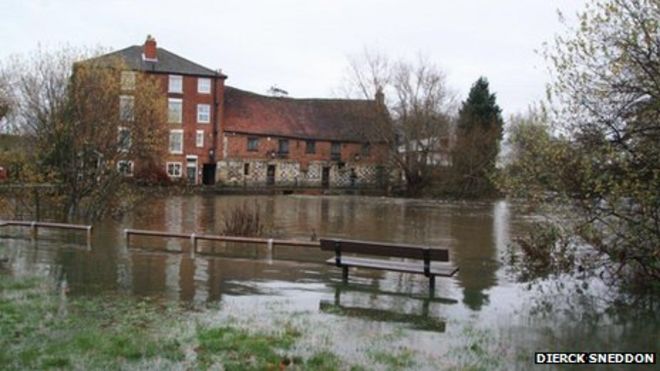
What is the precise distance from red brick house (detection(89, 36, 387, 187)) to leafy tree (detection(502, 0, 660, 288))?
43.0 m

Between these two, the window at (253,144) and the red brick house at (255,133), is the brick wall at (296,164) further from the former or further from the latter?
the window at (253,144)

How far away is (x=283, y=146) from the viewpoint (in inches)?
2295

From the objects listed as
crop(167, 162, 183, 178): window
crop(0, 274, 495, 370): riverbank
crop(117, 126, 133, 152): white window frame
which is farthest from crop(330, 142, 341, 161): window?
crop(0, 274, 495, 370): riverbank

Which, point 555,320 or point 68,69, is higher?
point 68,69

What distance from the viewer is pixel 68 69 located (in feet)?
65.7

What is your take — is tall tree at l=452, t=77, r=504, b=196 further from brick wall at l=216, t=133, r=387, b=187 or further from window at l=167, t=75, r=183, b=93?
window at l=167, t=75, r=183, b=93

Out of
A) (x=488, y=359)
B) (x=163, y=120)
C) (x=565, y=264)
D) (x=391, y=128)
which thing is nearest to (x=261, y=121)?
(x=391, y=128)

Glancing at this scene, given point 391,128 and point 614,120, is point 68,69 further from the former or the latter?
point 391,128

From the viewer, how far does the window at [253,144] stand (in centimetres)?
5616

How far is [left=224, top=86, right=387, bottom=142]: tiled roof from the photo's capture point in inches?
2229

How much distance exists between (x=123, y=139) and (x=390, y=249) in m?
12.0

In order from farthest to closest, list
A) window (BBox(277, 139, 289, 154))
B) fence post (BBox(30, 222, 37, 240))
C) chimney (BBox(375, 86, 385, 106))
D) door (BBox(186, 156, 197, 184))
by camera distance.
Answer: window (BBox(277, 139, 289, 154)), chimney (BBox(375, 86, 385, 106)), door (BBox(186, 156, 197, 184)), fence post (BBox(30, 222, 37, 240))

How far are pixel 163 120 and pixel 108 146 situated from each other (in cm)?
337

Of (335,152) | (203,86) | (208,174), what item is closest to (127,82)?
(203,86)
